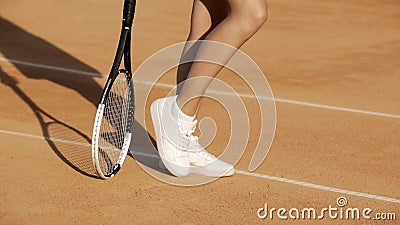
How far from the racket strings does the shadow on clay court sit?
0.10 metres

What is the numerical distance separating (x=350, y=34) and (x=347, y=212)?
17.0 feet

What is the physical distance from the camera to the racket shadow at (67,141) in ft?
16.2

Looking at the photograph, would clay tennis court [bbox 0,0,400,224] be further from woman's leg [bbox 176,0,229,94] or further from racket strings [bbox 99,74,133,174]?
woman's leg [bbox 176,0,229,94]

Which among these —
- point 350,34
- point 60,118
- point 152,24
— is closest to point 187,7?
point 152,24

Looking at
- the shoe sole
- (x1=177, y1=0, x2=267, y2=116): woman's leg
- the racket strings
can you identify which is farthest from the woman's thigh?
the shoe sole

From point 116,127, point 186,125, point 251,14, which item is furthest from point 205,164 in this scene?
point 251,14

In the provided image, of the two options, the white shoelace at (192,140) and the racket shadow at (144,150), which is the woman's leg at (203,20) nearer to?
the white shoelace at (192,140)

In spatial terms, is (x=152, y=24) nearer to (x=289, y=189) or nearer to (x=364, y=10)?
(x=364, y=10)

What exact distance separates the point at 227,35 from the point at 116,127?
3.39 feet

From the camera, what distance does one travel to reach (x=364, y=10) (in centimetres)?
1089

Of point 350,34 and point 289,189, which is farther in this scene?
point 350,34

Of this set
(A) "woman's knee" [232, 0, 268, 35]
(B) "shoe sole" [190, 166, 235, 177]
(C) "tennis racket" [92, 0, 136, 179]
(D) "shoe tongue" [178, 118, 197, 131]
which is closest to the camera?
(A) "woman's knee" [232, 0, 268, 35]

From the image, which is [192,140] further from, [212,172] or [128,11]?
[128,11]

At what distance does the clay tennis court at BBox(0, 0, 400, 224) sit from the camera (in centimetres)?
444
